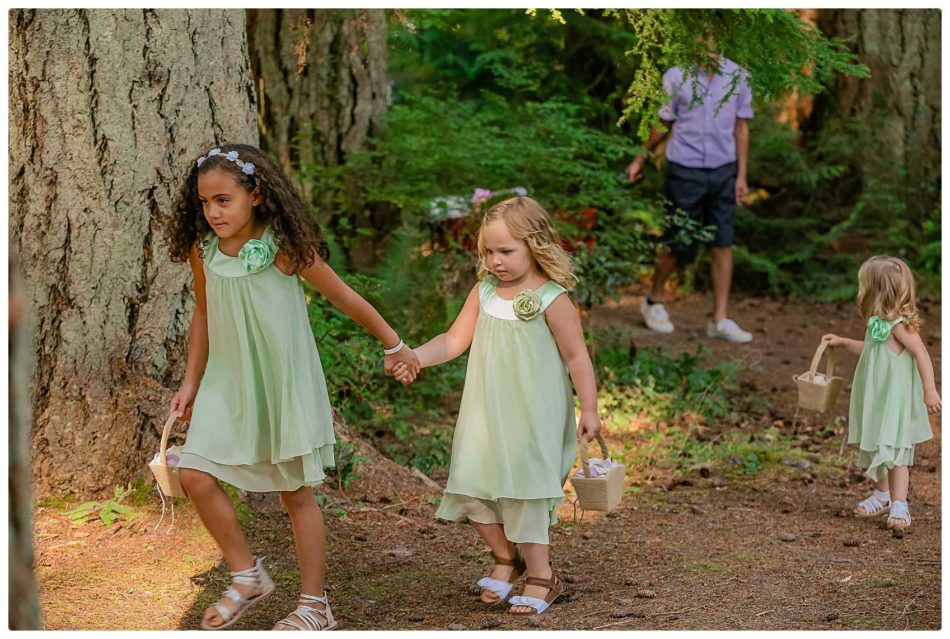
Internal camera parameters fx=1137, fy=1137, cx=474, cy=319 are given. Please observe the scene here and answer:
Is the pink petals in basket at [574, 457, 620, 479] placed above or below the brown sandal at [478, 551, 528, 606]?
above

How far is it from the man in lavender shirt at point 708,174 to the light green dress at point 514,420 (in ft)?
16.3

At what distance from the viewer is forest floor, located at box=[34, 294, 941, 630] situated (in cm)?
427

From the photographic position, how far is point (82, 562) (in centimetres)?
473

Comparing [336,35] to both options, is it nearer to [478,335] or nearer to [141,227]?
[141,227]

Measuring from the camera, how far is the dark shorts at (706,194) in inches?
362

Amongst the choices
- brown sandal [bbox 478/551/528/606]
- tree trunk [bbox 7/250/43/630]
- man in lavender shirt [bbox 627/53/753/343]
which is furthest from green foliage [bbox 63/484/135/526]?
man in lavender shirt [bbox 627/53/753/343]

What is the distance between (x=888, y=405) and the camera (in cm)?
568

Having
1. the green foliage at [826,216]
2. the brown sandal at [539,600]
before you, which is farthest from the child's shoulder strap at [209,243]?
the green foliage at [826,216]

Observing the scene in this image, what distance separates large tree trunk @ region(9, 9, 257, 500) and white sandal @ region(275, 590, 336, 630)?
1.41m

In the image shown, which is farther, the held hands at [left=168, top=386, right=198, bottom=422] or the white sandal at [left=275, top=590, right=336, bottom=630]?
the held hands at [left=168, top=386, right=198, bottom=422]

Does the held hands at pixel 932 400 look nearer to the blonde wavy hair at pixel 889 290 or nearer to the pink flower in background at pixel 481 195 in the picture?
the blonde wavy hair at pixel 889 290

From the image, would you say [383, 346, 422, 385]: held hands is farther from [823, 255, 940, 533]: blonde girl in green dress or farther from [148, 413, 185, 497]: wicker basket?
[823, 255, 940, 533]: blonde girl in green dress

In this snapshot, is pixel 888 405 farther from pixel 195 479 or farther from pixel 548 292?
pixel 195 479

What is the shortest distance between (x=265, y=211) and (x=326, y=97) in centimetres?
483
